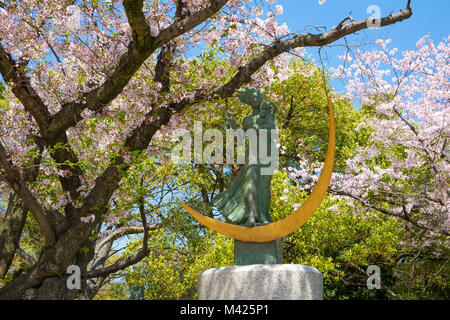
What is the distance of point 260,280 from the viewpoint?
4.94 metres

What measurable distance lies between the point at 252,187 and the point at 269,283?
1457 mm

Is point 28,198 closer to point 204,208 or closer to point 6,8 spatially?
point 6,8

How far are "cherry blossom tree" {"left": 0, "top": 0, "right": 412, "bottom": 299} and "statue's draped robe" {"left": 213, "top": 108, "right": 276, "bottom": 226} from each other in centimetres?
92

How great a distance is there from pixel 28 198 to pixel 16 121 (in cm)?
282

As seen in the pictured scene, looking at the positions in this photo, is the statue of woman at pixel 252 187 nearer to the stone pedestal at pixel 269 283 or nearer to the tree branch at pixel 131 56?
the stone pedestal at pixel 269 283

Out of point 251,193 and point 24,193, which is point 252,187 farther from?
point 24,193

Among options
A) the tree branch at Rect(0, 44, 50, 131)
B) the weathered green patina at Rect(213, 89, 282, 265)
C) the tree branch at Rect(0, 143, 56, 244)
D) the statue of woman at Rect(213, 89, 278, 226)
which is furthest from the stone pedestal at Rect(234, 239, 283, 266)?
the tree branch at Rect(0, 44, 50, 131)

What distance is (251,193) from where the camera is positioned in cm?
586

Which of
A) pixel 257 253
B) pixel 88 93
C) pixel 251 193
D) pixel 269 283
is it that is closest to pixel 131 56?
pixel 88 93

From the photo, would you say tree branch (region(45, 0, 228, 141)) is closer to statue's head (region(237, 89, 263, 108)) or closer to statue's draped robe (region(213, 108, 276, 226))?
statue's head (region(237, 89, 263, 108))

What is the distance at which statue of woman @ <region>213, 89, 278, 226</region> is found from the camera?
19.2 feet

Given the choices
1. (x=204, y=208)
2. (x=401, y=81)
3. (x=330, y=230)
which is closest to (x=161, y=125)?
(x=401, y=81)
